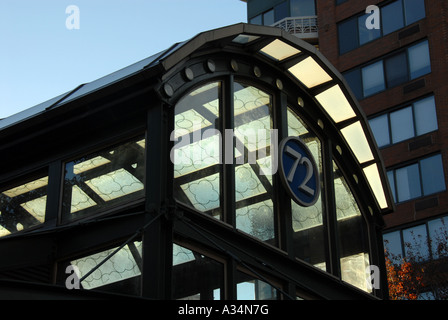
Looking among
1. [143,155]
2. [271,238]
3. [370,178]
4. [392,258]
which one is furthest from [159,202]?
[392,258]

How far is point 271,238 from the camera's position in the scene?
48.8 feet

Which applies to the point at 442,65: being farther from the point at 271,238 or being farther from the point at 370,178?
the point at 271,238

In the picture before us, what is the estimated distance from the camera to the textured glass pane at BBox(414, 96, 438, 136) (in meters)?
42.5

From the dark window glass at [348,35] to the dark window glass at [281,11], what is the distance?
5850 millimetres

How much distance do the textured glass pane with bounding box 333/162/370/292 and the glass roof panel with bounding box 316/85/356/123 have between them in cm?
112

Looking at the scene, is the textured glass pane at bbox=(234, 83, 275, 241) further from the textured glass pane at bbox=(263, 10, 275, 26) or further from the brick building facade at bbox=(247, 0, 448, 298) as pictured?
the textured glass pane at bbox=(263, 10, 275, 26)

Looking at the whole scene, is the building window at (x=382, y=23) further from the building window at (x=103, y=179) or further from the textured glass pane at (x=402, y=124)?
the building window at (x=103, y=179)

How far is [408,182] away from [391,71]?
7.17m

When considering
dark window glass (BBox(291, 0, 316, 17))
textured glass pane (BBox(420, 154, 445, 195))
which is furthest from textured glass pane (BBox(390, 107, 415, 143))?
dark window glass (BBox(291, 0, 316, 17))

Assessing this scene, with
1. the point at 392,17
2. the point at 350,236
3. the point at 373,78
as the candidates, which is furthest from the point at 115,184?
the point at 392,17

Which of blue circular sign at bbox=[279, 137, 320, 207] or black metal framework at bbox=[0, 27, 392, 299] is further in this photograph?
blue circular sign at bbox=[279, 137, 320, 207]

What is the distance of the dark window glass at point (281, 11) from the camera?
54281 mm

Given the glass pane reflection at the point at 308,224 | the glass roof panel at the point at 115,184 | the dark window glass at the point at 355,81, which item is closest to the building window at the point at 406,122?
the dark window glass at the point at 355,81

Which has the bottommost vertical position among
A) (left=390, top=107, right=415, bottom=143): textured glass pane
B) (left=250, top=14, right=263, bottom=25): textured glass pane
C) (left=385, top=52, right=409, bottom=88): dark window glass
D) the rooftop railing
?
(left=390, top=107, right=415, bottom=143): textured glass pane
